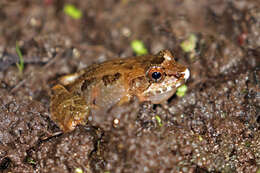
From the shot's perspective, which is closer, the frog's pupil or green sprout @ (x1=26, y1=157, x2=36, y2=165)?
green sprout @ (x1=26, y1=157, x2=36, y2=165)

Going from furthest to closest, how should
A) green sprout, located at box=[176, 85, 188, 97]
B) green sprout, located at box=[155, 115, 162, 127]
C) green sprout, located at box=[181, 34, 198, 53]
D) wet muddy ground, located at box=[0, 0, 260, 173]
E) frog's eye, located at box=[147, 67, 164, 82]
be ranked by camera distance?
green sprout, located at box=[181, 34, 198, 53]
green sprout, located at box=[176, 85, 188, 97]
green sprout, located at box=[155, 115, 162, 127]
frog's eye, located at box=[147, 67, 164, 82]
wet muddy ground, located at box=[0, 0, 260, 173]

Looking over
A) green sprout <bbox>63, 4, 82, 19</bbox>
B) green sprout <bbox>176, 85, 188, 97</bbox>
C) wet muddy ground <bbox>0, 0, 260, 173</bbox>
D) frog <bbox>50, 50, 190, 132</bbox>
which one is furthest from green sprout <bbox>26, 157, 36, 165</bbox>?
green sprout <bbox>63, 4, 82, 19</bbox>

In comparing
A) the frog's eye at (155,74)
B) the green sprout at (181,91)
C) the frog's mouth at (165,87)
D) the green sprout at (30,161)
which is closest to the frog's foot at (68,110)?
the green sprout at (30,161)

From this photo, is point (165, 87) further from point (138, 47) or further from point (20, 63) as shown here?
point (20, 63)

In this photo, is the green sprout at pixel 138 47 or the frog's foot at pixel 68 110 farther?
the green sprout at pixel 138 47

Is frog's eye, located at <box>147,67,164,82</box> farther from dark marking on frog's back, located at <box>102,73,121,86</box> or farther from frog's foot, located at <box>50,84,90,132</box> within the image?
frog's foot, located at <box>50,84,90,132</box>

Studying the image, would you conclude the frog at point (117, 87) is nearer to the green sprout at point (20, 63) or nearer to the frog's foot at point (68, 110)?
the frog's foot at point (68, 110)
